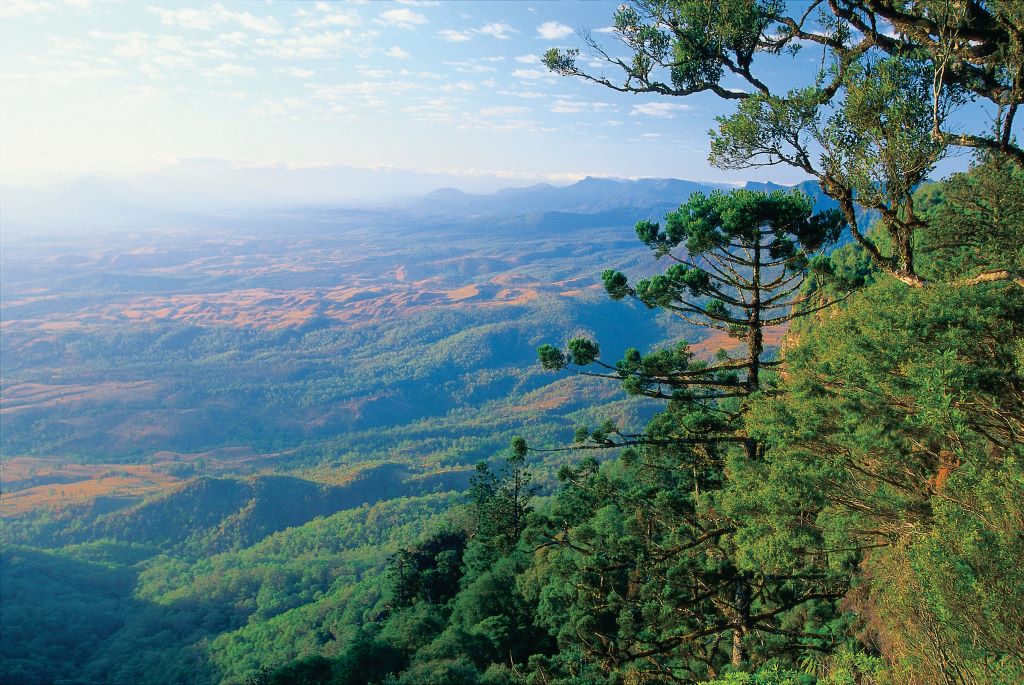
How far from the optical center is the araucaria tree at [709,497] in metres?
12.0

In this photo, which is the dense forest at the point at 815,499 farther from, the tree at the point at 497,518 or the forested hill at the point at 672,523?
the tree at the point at 497,518

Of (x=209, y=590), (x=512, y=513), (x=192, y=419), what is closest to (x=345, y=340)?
(x=192, y=419)

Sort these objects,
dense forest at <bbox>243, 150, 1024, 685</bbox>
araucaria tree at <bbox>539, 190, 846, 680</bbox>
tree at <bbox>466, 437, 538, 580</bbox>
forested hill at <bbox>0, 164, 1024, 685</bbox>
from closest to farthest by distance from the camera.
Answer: dense forest at <bbox>243, 150, 1024, 685</bbox>, forested hill at <bbox>0, 164, 1024, 685</bbox>, araucaria tree at <bbox>539, 190, 846, 680</bbox>, tree at <bbox>466, 437, 538, 580</bbox>

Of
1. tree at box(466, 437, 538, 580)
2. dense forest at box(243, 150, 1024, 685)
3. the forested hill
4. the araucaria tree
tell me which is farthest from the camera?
tree at box(466, 437, 538, 580)

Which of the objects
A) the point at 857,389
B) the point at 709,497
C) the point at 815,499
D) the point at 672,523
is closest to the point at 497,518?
the point at 672,523

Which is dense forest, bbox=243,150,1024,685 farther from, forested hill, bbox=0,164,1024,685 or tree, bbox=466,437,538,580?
tree, bbox=466,437,538,580

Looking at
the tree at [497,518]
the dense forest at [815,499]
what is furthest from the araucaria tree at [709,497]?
the tree at [497,518]

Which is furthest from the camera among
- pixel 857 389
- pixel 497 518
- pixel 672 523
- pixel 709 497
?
pixel 497 518

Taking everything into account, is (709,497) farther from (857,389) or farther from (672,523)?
(857,389)

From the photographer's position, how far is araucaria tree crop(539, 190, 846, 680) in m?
12.0

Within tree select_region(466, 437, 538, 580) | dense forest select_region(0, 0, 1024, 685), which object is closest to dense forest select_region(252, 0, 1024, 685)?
dense forest select_region(0, 0, 1024, 685)

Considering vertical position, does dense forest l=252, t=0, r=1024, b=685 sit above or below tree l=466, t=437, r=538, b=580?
above

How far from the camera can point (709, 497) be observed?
15.1 meters

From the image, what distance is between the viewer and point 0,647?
146 ft
